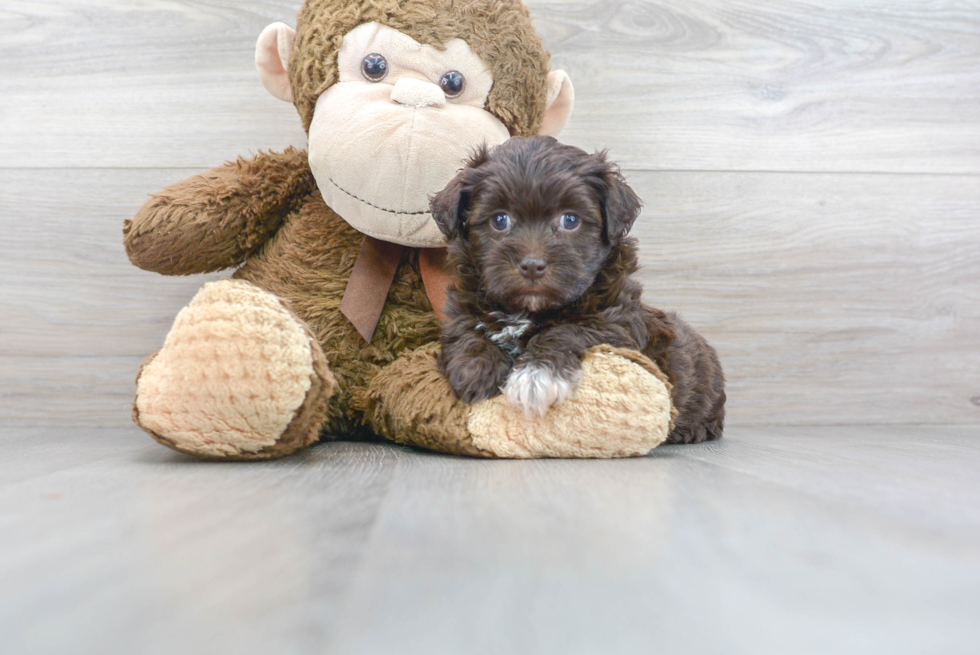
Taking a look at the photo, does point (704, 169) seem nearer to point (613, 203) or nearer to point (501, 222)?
point (613, 203)

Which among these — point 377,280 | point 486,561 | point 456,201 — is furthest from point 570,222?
point 486,561

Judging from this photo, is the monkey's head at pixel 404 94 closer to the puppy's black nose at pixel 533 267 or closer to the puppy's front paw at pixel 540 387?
the puppy's black nose at pixel 533 267

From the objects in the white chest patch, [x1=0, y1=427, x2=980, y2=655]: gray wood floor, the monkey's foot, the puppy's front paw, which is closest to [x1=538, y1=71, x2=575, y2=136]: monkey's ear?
the white chest patch

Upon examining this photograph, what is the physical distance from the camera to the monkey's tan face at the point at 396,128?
1395 mm

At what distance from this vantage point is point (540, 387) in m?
1.19

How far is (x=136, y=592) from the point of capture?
569 millimetres

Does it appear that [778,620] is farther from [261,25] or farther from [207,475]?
[261,25]

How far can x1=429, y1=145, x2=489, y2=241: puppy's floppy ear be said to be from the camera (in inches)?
50.9

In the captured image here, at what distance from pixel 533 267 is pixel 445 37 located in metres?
0.57

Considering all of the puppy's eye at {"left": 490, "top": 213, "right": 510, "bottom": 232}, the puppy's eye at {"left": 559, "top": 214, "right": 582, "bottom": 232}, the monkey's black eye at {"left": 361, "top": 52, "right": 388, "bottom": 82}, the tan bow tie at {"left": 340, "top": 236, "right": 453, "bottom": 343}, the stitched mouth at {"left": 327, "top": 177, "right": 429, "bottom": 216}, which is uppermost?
the monkey's black eye at {"left": 361, "top": 52, "right": 388, "bottom": 82}

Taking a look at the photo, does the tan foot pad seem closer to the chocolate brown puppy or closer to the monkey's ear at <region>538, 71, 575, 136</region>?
the chocolate brown puppy

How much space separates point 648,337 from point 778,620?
0.85 meters

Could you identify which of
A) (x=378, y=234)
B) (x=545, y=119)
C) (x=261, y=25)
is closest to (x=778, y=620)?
(x=378, y=234)

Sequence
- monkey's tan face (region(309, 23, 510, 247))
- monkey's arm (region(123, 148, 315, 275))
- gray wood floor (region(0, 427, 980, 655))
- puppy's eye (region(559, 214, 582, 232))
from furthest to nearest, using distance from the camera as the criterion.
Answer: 1. monkey's arm (region(123, 148, 315, 275))
2. monkey's tan face (region(309, 23, 510, 247))
3. puppy's eye (region(559, 214, 582, 232))
4. gray wood floor (region(0, 427, 980, 655))
